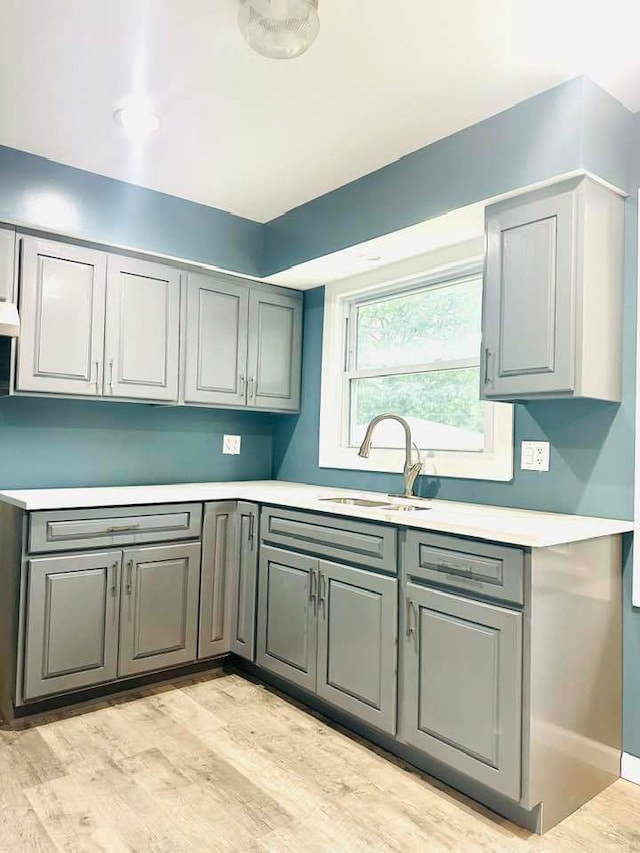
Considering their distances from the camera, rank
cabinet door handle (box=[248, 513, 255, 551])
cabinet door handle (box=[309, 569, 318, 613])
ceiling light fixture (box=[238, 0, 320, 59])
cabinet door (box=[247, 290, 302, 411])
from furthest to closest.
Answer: cabinet door (box=[247, 290, 302, 411]), cabinet door handle (box=[248, 513, 255, 551]), cabinet door handle (box=[309, 569, 318, 613]), ceiling light fixture (box=[238, 0, 320, 59])

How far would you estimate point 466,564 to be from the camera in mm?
2064

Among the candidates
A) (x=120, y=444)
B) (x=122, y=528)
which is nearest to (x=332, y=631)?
(x=122, y=528)

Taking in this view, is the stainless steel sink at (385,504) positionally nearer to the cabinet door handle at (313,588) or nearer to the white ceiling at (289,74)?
the cabinet door handle at (313,588)

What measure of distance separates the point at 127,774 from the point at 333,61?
252 centimetres

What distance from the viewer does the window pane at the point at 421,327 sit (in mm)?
3037

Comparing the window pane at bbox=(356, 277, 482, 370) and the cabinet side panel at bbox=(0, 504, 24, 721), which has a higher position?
the window pane at bbox=(356, 277, 482, 370)

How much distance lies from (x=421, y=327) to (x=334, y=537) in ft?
4.21

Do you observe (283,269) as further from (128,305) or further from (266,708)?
(266,708)

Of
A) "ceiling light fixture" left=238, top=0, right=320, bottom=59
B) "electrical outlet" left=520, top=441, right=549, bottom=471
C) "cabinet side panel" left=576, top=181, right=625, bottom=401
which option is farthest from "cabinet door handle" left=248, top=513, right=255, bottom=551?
"ceiling light fixture" left=238, top=0, right=320, bottom=59

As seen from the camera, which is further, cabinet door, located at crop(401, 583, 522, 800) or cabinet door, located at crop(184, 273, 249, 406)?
A: cabinet door, located at crop(184, 273, 249, 406)

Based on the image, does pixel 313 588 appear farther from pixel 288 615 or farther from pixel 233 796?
pixel 233 796

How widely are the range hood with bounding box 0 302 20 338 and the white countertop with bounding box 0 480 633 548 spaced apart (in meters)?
0.69

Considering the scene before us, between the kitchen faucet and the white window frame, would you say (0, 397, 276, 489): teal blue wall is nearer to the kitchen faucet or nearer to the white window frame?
the white window frame

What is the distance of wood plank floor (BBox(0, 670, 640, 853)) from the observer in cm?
185
